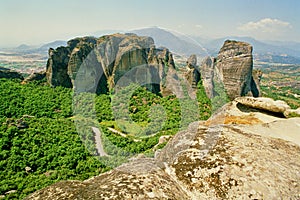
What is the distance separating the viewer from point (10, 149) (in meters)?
18.4

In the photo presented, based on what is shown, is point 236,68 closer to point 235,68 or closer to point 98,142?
point 235,68

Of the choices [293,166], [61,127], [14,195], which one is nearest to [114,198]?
[293,166]

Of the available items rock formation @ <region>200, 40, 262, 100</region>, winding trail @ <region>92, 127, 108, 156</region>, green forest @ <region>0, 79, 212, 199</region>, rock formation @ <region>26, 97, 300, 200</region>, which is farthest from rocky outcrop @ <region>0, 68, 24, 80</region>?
rock formation @ <region>26, 97, 300, 200</region>

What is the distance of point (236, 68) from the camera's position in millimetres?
26188

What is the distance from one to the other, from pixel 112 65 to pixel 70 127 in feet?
48.2

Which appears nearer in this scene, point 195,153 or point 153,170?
point 153,170

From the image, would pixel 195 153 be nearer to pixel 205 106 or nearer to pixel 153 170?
pixel 153 170

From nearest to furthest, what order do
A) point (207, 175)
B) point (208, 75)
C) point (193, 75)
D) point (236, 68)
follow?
point (207, 175)
point (236, 68)
point (208, 75)
point (193, 75)

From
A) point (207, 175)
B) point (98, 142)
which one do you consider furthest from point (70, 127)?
point (207, 175)

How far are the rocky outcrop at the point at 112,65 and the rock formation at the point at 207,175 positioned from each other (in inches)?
1177

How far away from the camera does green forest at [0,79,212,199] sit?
54.1 ft

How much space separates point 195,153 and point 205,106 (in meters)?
25.7

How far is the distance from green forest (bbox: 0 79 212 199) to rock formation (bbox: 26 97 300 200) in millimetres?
6899

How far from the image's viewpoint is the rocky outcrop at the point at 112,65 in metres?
33.8
